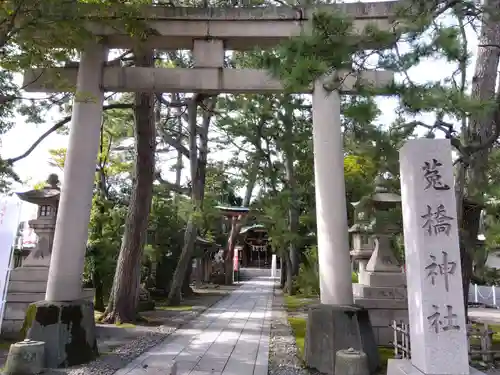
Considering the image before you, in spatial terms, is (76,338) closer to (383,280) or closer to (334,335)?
(334,335)

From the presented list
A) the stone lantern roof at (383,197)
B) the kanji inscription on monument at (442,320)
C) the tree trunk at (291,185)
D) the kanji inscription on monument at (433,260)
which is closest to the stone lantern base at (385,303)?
the stone lantern roof at (383,197)

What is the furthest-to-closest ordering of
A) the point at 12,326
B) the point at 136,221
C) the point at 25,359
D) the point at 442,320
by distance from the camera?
the point at 136,221 < the point at 12,326 < the point at 25,359 < the point at 442,320

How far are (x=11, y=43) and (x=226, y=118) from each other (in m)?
8.75

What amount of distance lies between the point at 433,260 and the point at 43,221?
8.31 m

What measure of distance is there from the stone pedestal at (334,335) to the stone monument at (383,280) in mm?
1870

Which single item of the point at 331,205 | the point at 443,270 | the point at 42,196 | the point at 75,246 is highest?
the point at 42,196

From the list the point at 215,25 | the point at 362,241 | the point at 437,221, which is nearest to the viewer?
the point at 437,221

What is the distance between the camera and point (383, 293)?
8281 millimetres

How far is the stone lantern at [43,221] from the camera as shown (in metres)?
9.13

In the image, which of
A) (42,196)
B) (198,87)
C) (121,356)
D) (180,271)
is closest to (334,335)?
(121,356)

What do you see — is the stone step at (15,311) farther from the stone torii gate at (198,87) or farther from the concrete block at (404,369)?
the concrete block at (404,369)

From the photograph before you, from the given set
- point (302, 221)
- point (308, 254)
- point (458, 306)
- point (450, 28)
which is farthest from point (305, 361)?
point (308, 254)

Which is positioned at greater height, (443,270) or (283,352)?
(443,270)

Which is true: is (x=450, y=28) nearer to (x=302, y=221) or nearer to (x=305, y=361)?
(x=305, y=361)
